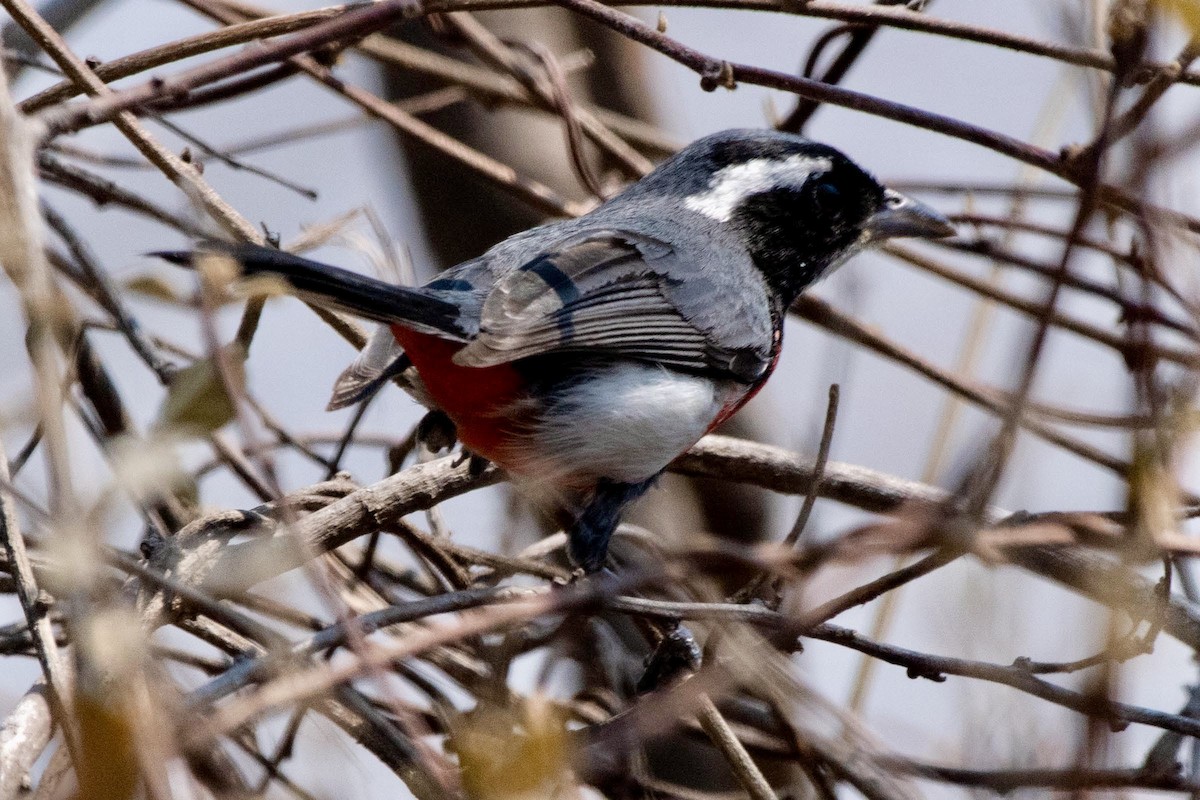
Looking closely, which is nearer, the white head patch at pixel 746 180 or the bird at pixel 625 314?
the bird at pixel 625 314

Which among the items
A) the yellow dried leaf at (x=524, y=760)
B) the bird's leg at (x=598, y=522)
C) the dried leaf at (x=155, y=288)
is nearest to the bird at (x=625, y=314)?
the bird's leg at (x=598, y=522)

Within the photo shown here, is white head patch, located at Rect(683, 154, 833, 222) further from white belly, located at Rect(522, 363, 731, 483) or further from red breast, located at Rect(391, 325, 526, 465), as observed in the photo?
red breast, located at Rect(391, 325, 526, 465)

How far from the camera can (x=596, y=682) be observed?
3.53m

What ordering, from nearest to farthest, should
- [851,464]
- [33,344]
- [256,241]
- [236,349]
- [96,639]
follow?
[96,639]
[33,344]
[236,349]
[256,241]
[851,464]

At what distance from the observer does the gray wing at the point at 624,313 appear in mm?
3117

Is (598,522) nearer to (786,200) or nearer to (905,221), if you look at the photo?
(786,200)

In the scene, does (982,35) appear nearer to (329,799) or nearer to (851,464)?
(851,464)

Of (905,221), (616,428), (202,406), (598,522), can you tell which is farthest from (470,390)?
(202,406)

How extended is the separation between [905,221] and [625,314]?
3.57ft

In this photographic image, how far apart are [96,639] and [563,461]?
7.50 feet

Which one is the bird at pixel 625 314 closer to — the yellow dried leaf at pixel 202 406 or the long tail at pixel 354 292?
the long tail at pixel 354 292

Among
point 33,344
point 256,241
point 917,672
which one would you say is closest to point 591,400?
point 256,241

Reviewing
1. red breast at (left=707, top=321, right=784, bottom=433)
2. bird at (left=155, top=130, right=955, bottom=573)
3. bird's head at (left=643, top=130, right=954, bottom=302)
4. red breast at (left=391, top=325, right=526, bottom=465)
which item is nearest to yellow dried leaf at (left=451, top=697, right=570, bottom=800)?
bird at (left=155, top=130, right=955, bottom=573)

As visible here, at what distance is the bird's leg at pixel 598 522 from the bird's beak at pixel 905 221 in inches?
48.7
